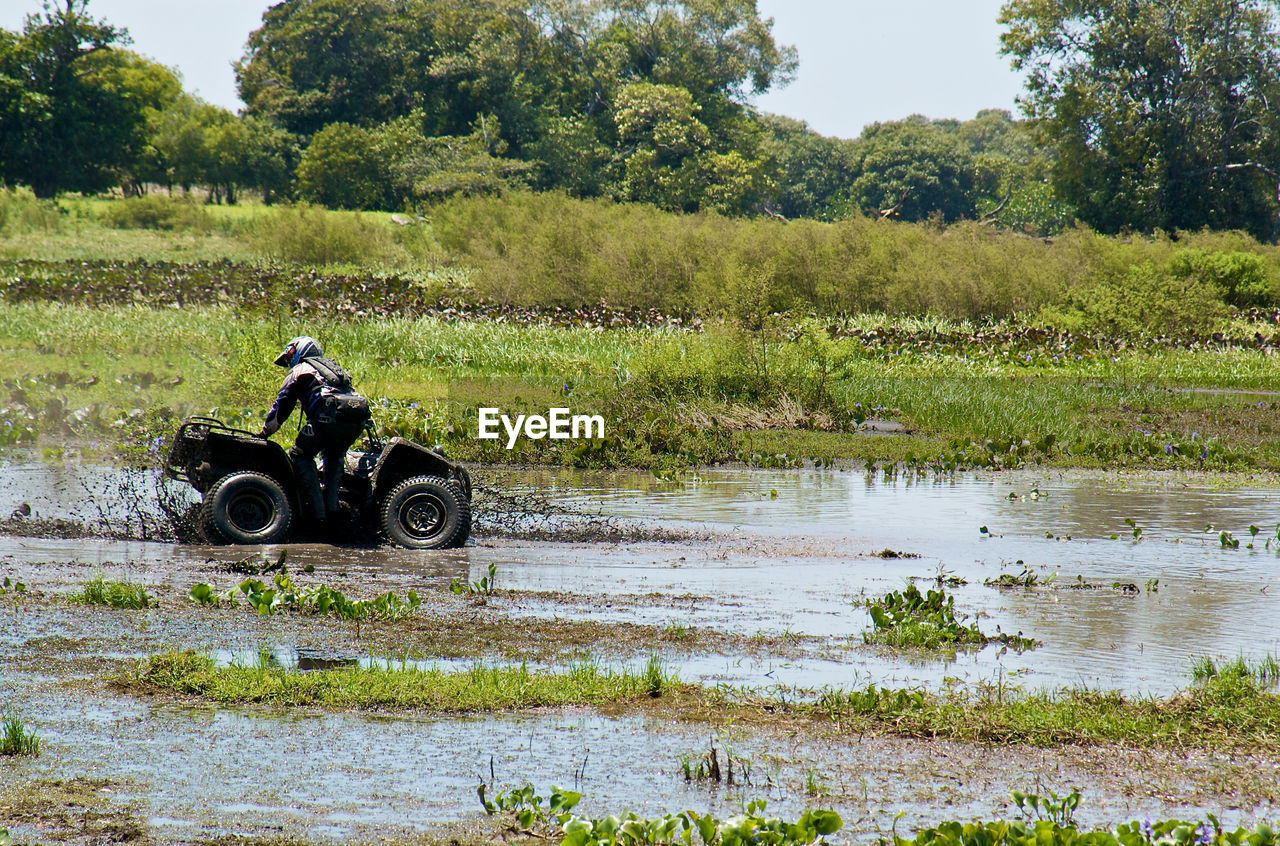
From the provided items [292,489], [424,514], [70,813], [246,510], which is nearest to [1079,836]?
[70,813]

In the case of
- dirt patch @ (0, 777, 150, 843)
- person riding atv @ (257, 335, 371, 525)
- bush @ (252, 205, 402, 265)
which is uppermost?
bush @ (252, 205, 402, 265)

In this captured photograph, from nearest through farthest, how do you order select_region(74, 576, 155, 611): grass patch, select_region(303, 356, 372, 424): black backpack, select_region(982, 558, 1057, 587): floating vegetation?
select_region(74, 576, 155, 611): grass patch, select_region(303, 356, 372, 424): black backpack, select_region(982, 558, 1057, 587): floating vegetation

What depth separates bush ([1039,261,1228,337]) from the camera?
30922 mm

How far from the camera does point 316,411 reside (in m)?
9.52

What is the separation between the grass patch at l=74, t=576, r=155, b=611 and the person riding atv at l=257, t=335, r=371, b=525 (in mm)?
1788

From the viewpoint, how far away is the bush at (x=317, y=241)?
47.3m

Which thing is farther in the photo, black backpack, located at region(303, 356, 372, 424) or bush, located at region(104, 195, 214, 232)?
bush, located at region(104, 195, 214, 232)

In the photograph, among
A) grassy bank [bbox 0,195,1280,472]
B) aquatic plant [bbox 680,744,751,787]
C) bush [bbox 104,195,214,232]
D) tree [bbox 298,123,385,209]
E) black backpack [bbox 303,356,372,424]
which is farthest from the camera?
tree [bbox 298,123,385,209]

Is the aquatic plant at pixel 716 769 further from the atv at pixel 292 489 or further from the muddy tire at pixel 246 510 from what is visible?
the muddy tire at pixel 246 510

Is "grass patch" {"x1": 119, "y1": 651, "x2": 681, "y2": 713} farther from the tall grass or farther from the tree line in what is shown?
the tree line

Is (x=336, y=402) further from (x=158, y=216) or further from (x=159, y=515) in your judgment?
(x=158, y=216)

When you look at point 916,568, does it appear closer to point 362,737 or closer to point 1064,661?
point 1064,661

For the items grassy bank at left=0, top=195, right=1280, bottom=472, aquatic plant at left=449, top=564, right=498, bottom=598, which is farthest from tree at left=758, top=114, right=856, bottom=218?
aquatic plant at left=449, top=564, right=498, bottom=598

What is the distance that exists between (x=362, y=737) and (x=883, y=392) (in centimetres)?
1721
